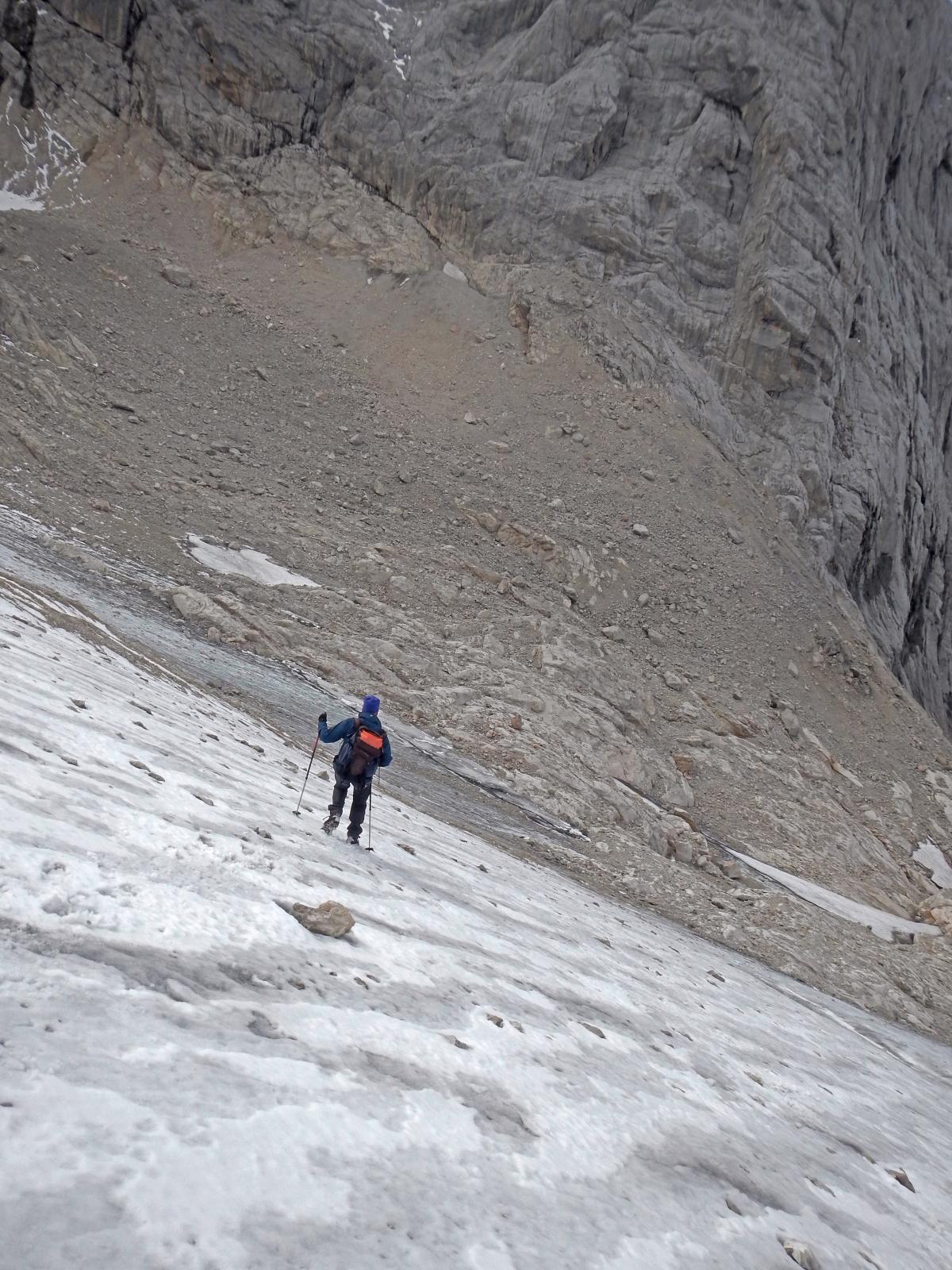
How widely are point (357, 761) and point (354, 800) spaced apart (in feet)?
1.18

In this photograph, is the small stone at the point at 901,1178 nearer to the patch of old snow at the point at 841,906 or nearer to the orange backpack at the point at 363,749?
the orange backpack at the point at 363,749

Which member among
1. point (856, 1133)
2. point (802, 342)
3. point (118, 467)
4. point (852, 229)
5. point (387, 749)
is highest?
point (852, 229)

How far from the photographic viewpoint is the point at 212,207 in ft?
115

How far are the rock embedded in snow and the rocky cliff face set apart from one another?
31123 mm

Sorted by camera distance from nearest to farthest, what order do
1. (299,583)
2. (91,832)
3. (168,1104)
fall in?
(168,1104)
(91,832)
(299,583)

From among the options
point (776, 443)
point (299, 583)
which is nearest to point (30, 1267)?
point (299, 583)

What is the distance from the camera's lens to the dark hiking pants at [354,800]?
7844 millimetres

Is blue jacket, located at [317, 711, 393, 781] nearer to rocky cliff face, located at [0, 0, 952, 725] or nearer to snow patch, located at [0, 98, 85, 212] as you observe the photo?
rocky cliff face, located at [0, 0, 952, 725]

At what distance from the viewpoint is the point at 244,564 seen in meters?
18.2

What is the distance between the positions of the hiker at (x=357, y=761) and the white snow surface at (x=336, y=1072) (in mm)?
267

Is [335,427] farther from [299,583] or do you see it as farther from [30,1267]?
[30,1267]

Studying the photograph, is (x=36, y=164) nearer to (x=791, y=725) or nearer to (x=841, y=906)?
(x=791, y=725)

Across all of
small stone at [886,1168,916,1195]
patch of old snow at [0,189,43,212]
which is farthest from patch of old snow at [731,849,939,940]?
patch of old snow at [0,189,43,212]

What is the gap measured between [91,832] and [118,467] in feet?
54.8
